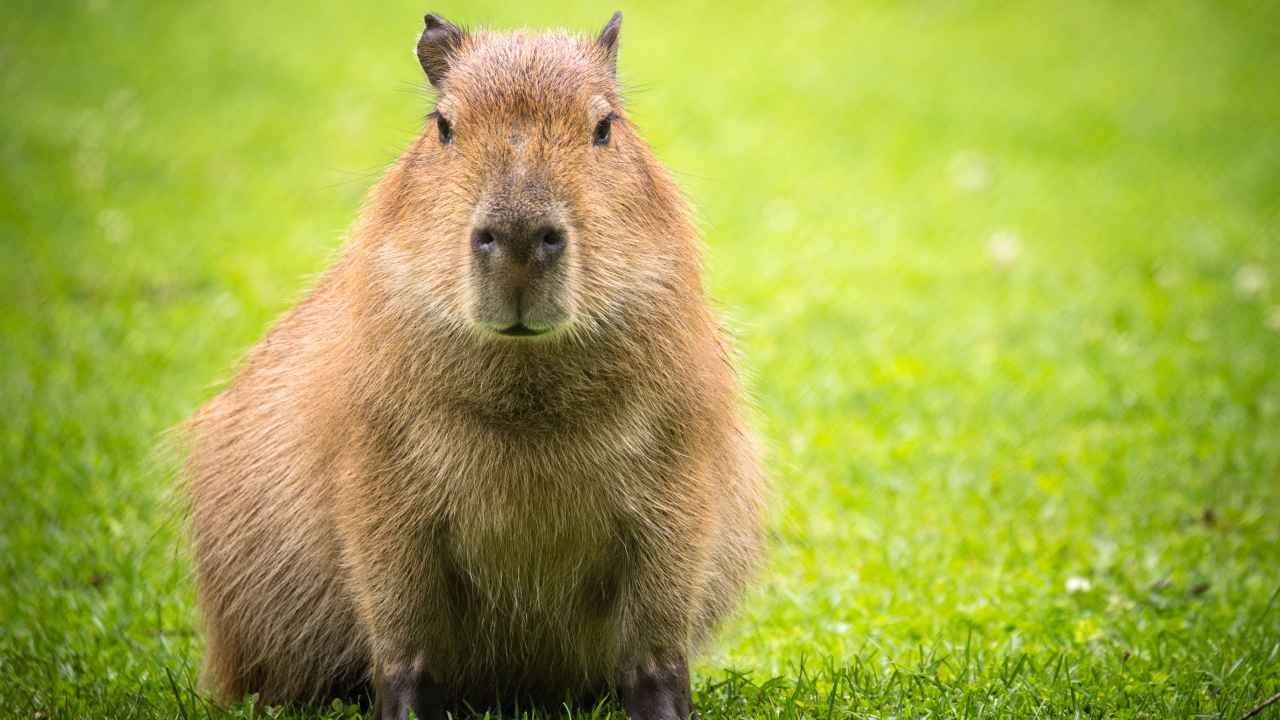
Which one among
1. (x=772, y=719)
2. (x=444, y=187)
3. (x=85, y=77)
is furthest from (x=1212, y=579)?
(x=85, y=77)

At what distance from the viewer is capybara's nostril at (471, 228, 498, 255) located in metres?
2.62

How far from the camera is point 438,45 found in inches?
126

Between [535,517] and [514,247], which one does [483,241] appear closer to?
[514,247]

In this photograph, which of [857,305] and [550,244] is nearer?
[550,244]

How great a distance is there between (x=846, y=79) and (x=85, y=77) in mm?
7421

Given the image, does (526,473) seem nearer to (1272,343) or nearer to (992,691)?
(992,691)

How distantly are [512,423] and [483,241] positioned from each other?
1.56ft

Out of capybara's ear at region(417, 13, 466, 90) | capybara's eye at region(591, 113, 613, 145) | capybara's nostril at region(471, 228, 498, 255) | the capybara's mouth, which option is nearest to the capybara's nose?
capybara's nostril at region(471, 228, 498, 255)

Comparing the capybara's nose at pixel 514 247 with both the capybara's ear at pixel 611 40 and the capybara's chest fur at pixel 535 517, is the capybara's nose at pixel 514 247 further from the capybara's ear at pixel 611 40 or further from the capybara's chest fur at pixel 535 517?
the capybara's ear at pixel 611 40

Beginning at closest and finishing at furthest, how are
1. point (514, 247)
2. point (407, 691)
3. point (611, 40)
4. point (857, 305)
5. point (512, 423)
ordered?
point (514, 247), point (512, 423), point (407, 691), point (611, 40), point (857, 305)

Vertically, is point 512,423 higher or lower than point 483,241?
lower

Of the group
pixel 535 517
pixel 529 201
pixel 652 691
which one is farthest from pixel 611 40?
pixel 652 691

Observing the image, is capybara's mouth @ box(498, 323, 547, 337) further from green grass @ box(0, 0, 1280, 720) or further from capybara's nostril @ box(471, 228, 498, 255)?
green grass @ box(0, 0, 1280, 720)

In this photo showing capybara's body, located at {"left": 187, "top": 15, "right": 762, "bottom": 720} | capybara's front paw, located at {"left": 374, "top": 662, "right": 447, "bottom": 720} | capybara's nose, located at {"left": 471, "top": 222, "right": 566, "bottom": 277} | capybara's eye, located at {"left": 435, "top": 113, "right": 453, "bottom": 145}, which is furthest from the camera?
capybara's front paw, located at {"left": 374, "top": 662, "right": 447, "bottom": 720}
